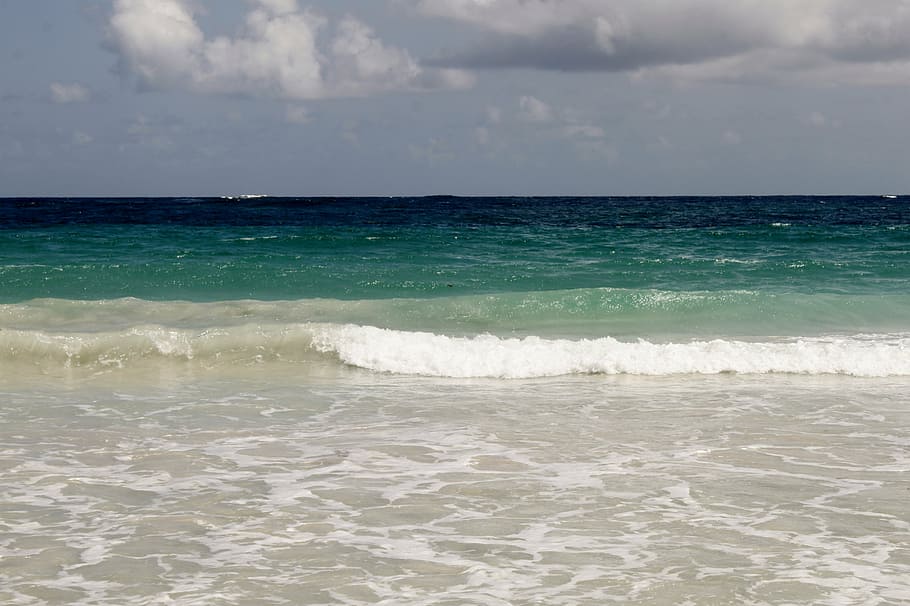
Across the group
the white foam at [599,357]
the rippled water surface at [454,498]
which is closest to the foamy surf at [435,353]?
the white foam at [599,357]

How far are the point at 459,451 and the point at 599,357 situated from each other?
179 inches

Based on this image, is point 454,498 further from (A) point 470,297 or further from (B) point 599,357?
(A) point 470,297

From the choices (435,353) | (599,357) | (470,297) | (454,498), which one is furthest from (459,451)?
(470,297)

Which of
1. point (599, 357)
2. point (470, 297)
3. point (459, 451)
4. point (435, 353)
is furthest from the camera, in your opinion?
point (470, 297)

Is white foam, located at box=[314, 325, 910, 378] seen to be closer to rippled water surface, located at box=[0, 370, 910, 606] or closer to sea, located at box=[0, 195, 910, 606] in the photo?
sea, located at box=[0, 195, 910, 606]

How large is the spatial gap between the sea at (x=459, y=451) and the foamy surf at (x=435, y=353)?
4 centimetres

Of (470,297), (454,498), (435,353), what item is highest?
(470,297)

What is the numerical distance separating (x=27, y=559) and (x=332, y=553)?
5.49ft

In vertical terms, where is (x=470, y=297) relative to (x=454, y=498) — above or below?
above

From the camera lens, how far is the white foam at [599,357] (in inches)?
451

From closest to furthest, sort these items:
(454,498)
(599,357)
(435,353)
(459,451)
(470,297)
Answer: (454,498) → (459,451) → (599,357) → (435,353) → (470,297)

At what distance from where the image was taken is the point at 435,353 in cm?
1188

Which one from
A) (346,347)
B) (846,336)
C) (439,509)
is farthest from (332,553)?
(846,336)

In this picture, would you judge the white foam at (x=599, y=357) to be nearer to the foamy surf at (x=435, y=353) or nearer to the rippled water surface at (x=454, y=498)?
the foamy surf at (x=435, y=353)
